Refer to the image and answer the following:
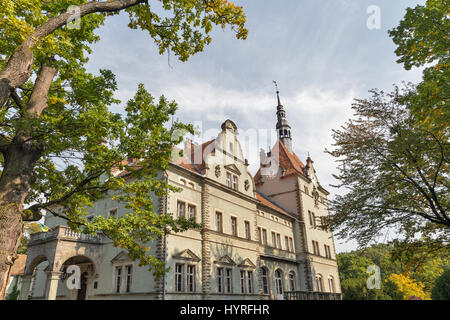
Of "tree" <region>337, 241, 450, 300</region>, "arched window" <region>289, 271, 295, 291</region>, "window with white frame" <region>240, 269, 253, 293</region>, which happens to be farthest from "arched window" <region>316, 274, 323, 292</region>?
"window with white frame" <region>240, 269, 253, 293</region>

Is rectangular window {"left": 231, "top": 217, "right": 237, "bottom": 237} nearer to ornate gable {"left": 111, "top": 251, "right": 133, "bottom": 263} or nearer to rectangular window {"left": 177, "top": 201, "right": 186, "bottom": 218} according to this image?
rectangular window {"left": 177, "top": 201, "right": 186, "bottom": 218}

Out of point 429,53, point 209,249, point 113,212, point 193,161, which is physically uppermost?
point 193,161

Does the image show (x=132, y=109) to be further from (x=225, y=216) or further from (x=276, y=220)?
(x=276, y=220)

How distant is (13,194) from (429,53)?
13.5 metres

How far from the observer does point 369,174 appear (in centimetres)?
1365

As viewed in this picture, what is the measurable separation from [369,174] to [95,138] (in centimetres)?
1189

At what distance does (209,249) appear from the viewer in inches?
810

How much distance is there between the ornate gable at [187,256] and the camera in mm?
18200

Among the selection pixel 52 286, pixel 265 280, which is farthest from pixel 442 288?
pixel 52 286

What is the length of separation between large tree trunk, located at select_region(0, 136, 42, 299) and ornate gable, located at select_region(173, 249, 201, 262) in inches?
472

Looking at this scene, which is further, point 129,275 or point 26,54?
point 129,275

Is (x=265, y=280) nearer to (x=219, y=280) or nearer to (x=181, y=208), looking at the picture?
(x=219, y=280)

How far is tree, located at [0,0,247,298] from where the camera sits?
617 centimetres
